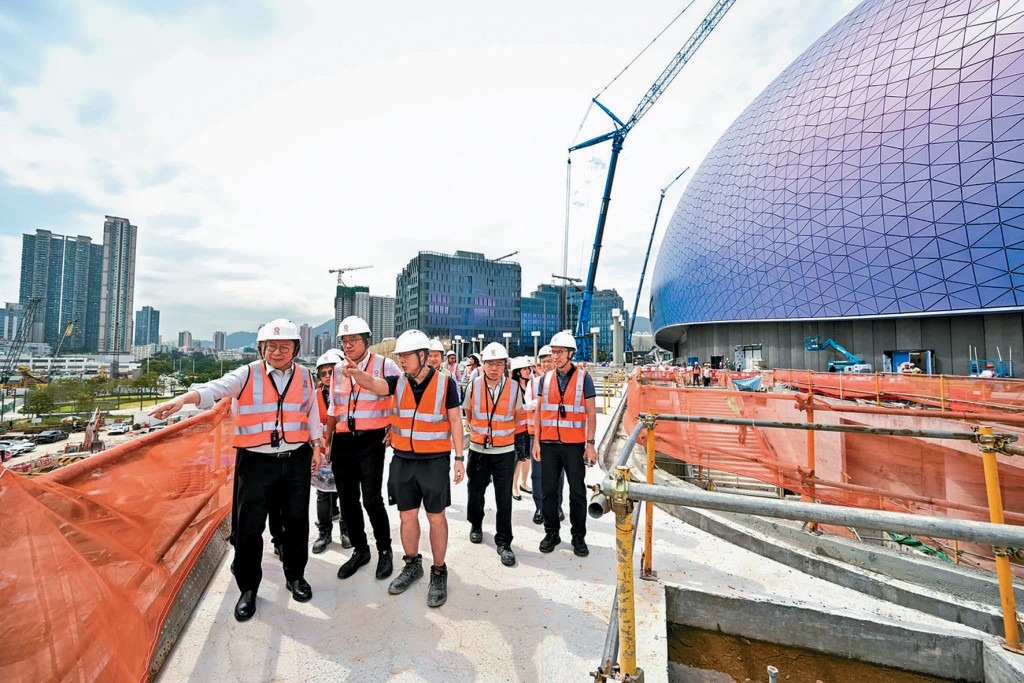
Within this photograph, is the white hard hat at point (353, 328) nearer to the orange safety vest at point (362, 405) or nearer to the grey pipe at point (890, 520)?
the orange safety vest at point (362, 405)

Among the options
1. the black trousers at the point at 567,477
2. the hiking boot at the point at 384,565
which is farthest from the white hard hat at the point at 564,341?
the hiking boot at the point at 384,565

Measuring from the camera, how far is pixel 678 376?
61.5ft

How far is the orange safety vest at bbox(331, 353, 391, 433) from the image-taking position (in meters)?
3.46

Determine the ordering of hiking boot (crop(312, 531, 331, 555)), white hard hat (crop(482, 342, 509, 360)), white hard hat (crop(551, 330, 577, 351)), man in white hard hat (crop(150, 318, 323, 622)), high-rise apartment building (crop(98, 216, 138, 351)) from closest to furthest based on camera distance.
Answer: man in white hard hat (crop(150, 318, 323, 622)) → hiking boot (crop(312, 531, 331, 555)) → white hard hat (crop(482, 342, 509, 360)) → white hard hat (crop(551, 330, 577, 351)) → high-rise apartment building (crop(98, 216, 138, 351))

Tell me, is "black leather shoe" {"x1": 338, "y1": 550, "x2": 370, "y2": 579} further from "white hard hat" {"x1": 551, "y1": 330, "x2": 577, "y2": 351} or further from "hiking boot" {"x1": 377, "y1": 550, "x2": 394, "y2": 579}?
"white hard hat" {"x1": 551, "y1": 330, "x2": 577, "y2": 351}

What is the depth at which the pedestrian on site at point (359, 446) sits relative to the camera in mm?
3422

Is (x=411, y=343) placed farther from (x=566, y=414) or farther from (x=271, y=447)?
(x=566, y=414)

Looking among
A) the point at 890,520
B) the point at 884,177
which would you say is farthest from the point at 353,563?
the point at 884,177

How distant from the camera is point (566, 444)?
3889 millimetres

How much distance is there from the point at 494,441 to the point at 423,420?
773 millimetres

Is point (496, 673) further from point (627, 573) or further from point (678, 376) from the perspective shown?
point (678, 376)

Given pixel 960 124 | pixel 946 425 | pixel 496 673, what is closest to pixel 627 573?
pixel 496 673

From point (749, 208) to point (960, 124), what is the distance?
12.1 m

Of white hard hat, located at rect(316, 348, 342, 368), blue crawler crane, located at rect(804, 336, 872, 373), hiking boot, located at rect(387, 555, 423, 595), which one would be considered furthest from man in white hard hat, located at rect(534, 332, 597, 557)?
blue crawler crane, located at rect(804, 336, 872, 373)
